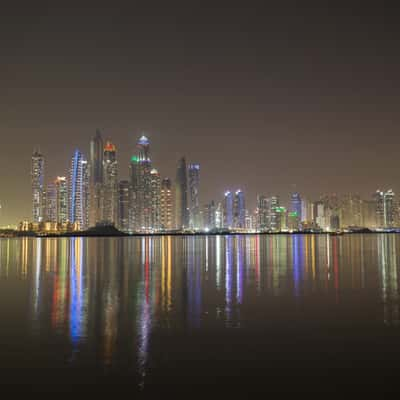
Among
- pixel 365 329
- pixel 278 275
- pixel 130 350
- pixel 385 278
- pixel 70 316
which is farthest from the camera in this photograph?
pixel 278 275

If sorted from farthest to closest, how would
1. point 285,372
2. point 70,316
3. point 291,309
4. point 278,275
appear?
point 278,275 < point 291,309 < point 70,316 < point 285,372

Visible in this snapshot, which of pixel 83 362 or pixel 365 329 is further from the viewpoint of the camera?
pixel 365 329

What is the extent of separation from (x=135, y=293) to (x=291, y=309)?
9020mm

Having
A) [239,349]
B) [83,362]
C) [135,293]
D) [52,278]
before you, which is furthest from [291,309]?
Answer: [52,278]

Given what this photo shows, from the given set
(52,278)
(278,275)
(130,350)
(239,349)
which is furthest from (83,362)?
(278,275)

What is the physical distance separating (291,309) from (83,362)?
431 inches

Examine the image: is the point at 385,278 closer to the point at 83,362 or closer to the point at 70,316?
the point at 70,316

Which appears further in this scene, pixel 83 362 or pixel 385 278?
pixel 385 278

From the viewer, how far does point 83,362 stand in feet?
41.7

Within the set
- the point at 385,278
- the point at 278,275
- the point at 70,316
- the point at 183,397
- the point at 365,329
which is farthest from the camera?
the point at 278,275

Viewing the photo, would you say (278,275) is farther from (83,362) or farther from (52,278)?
(83,362)

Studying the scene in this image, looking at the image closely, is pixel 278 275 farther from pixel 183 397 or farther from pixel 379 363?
pixel 183 397

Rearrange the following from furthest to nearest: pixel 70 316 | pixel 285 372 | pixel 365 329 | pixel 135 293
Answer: pixel 135 293 < pixel 70 316 < pixel 365 329 < pixel 285 372

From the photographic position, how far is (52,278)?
33594 millimetres
